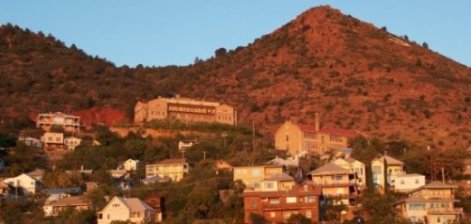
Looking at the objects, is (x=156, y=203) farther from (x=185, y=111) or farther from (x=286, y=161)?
(x=185, y=111)

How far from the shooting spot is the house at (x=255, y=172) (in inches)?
3445

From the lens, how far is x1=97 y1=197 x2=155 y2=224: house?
3162 inches

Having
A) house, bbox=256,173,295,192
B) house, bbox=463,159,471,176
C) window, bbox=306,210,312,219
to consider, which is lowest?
window, bbox=306,210,312,219

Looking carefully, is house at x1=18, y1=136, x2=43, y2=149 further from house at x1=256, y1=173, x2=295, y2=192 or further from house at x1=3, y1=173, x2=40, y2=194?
house at x1=256, y1=173, x2=295, y2=192

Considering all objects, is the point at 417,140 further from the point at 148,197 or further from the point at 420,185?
the point at 148,197

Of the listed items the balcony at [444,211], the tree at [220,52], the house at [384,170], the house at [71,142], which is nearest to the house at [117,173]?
the house at [71,142]

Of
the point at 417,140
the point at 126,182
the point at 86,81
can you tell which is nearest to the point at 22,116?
the point at 86,81

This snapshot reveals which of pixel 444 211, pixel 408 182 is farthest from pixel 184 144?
pixel 444 211

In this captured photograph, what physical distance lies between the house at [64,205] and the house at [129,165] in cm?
1172

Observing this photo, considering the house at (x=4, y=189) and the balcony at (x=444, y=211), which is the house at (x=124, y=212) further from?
the balcony at (x=444, y=211)

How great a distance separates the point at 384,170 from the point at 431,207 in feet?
22.7

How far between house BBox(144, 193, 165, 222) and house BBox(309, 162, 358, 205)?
10710mm

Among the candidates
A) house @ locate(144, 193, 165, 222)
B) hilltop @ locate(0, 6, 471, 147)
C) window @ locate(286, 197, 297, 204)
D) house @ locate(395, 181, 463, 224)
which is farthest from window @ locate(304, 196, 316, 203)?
hilltop @ locate(0, 6, 471, 147)

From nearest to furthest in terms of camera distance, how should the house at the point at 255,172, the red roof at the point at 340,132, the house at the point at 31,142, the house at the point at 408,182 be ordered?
the house at the point at 408,182 < the house at the point at 255,172 < the house at the point at 31,142 < the red roof at the point at 340,132
